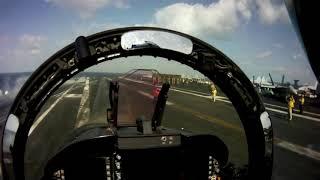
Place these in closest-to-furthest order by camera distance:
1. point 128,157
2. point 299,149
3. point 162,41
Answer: point 162,41 → point 128,157 → point 299,149

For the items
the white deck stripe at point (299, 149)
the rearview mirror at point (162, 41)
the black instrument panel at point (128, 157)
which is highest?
the rearview mirror at point (162, 41)

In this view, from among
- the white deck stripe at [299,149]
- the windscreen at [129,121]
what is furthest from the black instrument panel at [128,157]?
the white deck stripe at [299,149]

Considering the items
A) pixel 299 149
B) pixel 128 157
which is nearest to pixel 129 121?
pixel 128 157

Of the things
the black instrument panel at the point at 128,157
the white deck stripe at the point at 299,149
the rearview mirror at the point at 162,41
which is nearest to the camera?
the rearview mirror at the point at 162,41

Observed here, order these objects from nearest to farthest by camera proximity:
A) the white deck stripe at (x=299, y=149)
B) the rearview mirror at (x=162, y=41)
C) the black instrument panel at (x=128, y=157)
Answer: the rearview mirror at (x=162, y=41), the black instrument panel at (x=128, y=157), the white deck stripe at (x=299, y=149)

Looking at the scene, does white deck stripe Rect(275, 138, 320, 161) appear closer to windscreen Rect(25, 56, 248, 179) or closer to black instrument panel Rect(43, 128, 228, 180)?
windscreen Rect(25, 56, 248, 179)

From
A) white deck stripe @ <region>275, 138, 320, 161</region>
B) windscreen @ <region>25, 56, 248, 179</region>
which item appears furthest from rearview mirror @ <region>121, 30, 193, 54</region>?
white deck stripe @ <region>275, 138, 320, 161</region>

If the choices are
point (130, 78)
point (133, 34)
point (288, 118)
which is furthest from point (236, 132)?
point (133, 34)

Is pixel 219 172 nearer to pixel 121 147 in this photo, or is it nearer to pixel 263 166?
pixel 263 166

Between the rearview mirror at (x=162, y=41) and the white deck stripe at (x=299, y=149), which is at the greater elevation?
Result: the rearview mirror at (x=162, y=41)

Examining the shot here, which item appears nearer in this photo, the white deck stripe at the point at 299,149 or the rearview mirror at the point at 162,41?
the rearview mirror at the point at 162,41

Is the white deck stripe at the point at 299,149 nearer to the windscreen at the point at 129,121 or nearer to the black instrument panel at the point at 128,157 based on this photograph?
the windscreen at the point at 129,121

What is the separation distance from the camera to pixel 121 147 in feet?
8.33

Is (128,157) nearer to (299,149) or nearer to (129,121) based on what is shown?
(129,121)
